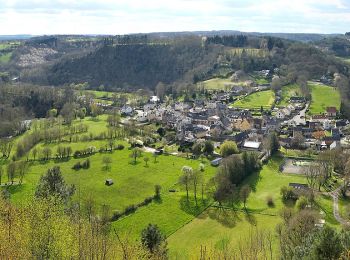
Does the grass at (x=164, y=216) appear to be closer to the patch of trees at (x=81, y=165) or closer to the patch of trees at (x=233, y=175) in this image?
the patch of trees at (x=233, y=175)

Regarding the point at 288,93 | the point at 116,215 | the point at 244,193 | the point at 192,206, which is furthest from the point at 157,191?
the point at 288,93

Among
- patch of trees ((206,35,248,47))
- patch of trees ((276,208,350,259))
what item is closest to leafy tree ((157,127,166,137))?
patch of trees ((276,208,350,259))

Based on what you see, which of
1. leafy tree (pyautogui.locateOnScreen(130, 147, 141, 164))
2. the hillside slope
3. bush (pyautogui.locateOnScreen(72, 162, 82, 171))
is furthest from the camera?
the hillside slope

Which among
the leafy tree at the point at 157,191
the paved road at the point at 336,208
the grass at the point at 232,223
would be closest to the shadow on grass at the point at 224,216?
the grass at the point at 232,223

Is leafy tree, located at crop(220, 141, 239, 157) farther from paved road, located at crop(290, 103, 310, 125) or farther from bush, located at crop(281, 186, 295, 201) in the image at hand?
paved road, located at crop(290, 103, 310, 125)

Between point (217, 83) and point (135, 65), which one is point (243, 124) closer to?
point (217, 83)
